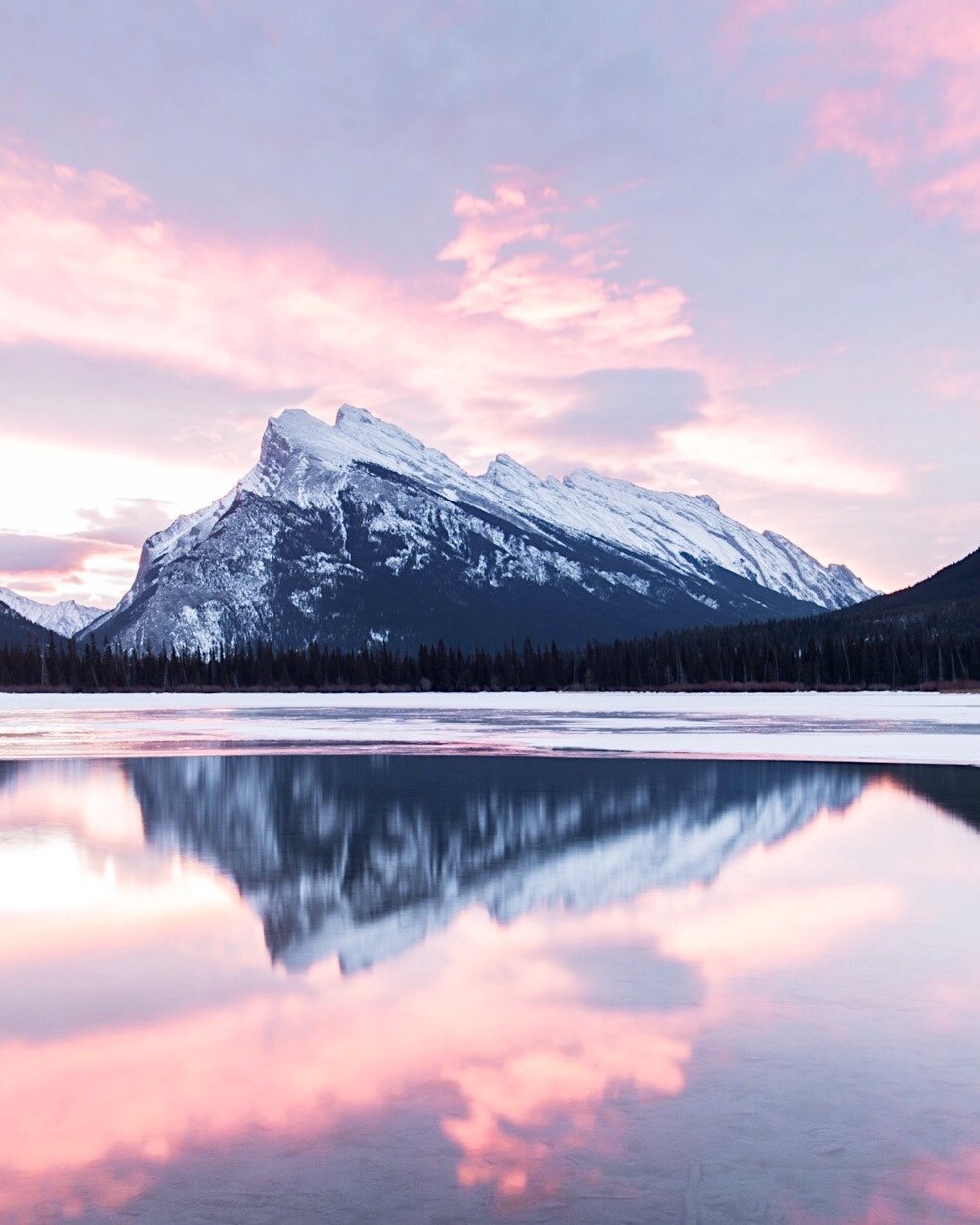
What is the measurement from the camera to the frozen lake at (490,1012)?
8922 mm

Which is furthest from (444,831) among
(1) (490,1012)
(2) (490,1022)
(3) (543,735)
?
(3) (543,735)

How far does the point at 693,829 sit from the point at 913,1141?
715 inches

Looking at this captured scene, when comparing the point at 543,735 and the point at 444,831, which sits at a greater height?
the point at 543,735

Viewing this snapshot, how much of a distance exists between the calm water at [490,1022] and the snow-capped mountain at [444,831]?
0.48ft

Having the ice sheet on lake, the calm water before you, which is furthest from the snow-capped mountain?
the ice sheet on lake

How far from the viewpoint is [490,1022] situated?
1324cm

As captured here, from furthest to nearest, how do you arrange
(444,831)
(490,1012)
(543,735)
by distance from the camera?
(543,735), (444,831), (490,1012)

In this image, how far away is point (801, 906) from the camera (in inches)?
755

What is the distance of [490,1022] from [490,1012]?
1.08ft

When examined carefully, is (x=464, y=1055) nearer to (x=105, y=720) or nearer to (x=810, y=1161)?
(x=810, y=1161)

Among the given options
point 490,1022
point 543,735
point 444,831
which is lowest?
point 490,1022

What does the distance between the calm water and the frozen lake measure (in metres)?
0.05

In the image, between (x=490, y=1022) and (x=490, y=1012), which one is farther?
(x=490, y=1012)

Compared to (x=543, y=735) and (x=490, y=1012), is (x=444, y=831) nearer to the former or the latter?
(x=490, y=1012)
